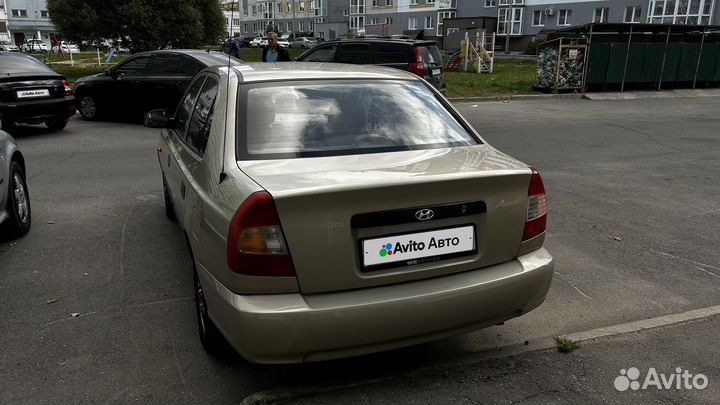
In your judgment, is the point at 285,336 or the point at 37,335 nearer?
the point at 285,336

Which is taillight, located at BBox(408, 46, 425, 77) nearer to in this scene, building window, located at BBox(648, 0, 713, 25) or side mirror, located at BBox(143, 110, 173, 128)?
side mirror, located at BBox(143, 110, 173, 128)

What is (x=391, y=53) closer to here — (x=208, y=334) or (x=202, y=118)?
(x=202, y=118)

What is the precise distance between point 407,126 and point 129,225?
3.35 m

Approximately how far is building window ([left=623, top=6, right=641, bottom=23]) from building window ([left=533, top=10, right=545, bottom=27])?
7.53 metres

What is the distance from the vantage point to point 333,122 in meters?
3.09

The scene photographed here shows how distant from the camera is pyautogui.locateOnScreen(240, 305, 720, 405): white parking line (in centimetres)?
263

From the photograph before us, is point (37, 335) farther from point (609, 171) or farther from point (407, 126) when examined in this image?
point (609, 171)

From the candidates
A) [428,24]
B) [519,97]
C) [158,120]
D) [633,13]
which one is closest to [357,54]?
[519,97]

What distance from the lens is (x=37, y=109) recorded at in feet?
32.2

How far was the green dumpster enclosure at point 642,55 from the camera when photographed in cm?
1870

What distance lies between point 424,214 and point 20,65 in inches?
391

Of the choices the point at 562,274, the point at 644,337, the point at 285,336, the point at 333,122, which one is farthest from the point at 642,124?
the point at 285,336

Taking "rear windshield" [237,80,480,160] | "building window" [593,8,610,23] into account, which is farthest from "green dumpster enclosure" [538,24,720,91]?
"building window" [593,8,610,23]

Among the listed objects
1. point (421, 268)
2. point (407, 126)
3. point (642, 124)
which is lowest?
point (642, 124)
